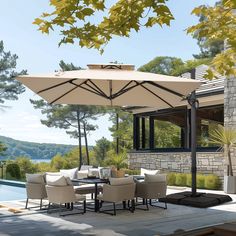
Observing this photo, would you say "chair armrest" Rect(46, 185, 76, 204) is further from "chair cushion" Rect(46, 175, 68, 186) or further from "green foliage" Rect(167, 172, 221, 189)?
"green foliage" Rect(167, 172, 221, 189)

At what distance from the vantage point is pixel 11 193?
→ 14.4 meters

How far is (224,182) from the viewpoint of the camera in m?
12.7

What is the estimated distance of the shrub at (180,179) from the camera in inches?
584

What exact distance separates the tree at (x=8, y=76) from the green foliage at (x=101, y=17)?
97.7ft

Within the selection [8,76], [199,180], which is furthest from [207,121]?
[8,76]

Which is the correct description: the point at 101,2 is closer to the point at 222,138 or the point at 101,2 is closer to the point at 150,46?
the point at 222,138

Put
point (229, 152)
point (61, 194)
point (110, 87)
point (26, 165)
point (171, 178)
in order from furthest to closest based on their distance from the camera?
1. point (26, 165)
2. point (171, 178)
3. point (229, 152)
4. point (110, 87)
5. point (61, 194)

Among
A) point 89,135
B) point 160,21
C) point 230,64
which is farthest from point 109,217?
point 89,135

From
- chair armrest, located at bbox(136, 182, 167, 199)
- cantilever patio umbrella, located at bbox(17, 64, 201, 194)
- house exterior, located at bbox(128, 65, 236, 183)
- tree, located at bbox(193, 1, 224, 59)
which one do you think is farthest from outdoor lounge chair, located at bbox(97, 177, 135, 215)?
tree, located at bbox(193, 1, 224, 59)

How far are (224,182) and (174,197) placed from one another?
3273mm

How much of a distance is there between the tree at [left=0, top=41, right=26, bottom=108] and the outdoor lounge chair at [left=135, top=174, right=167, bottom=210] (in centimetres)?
2662

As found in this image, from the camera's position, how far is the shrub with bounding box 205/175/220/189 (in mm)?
13719

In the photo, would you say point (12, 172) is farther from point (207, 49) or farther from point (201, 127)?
point (207, 49)

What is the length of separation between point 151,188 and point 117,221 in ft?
5.17
